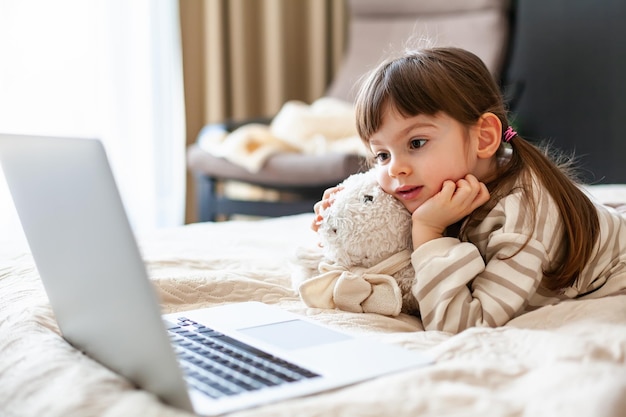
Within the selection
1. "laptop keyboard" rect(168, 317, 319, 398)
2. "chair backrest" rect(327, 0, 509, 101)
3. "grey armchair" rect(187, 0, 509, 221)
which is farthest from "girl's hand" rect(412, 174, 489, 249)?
"chair backrest" rect(327, 0, 509, 101)

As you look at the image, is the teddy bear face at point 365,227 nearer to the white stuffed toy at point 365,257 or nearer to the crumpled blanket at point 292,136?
the white stuffed toy at point 365,257

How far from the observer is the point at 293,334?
37.2 inches

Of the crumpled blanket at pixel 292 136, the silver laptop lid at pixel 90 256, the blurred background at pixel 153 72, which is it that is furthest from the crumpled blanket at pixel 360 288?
the blurred background at pixel 153 72

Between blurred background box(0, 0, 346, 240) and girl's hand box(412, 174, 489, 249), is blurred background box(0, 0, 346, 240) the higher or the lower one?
the lower one

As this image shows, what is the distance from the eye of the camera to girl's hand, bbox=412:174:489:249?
107 centimetres

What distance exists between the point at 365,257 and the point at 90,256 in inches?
17.4

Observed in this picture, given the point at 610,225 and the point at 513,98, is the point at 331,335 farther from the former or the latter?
the point at 513,98

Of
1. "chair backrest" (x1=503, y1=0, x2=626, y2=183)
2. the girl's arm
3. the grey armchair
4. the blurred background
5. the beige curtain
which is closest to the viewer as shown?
the girl's arm

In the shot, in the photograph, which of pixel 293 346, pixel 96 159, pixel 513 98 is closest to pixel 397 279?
pixel 293 346

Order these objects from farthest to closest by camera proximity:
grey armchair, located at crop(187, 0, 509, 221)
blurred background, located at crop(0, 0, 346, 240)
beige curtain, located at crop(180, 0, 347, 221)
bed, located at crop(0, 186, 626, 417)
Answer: beige curtain, located at crop(180, 0, 347, 221) < blurred background, located at crop(0, 0, 346, 240) < grey armchair, located at crop(187, 0, 509, 221) < bed, located at crop(0, 186, 626, 417)

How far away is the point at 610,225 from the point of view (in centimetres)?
115

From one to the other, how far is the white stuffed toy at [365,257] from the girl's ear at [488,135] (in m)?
0.14

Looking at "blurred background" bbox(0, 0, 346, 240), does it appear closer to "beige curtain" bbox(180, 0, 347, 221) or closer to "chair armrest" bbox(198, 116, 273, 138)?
"beige curtain" bbox(180, 0, 347, 221)

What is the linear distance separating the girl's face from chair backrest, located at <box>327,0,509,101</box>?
192 centimetres
